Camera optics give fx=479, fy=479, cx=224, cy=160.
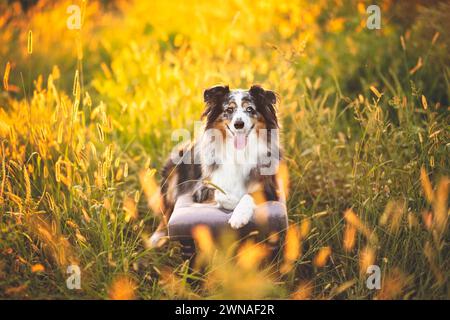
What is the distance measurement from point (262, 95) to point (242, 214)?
38.9 inches

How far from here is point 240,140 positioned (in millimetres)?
3420

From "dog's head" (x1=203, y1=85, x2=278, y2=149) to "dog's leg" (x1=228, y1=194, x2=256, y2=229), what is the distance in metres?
0.53

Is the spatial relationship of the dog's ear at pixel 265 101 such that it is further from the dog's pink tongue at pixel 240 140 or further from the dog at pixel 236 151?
the dog's pink tongue at pixel 240 140

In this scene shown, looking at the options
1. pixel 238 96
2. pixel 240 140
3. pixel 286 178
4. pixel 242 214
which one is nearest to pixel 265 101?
pixel 238 96

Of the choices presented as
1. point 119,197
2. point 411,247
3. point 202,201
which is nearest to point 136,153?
point 119,197

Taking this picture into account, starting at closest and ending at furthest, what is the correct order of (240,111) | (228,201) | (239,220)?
1. (239,220)
2. (228,201)
3. (240,111)

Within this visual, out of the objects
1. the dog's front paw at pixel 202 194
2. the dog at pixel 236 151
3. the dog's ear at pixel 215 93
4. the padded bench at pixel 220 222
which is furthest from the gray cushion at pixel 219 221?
the dog's ear at pixel 215 93

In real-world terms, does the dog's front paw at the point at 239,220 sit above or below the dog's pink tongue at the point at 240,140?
below

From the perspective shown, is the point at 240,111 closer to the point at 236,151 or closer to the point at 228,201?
the point at 236,151

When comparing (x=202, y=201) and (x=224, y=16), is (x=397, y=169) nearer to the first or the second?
(x=202, y=201)

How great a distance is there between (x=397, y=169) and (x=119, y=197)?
2.31 meters

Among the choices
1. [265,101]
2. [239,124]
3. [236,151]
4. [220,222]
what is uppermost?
[265,101]

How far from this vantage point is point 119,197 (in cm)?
421

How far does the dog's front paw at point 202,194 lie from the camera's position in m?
3.44
